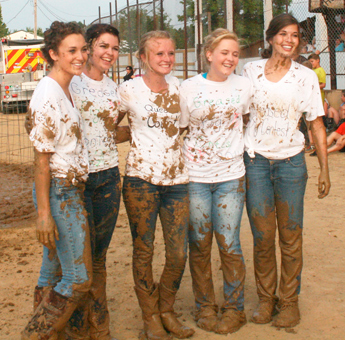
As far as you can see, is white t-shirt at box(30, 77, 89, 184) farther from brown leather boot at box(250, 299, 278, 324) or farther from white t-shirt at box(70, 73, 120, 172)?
brown leather boot at box(250, 299, 278, 324)

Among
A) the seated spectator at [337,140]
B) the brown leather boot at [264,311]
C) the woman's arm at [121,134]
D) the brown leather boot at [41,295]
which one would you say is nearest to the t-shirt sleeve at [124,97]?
the woman's arm at [121,134]

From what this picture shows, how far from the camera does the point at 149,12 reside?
1489 centimetres

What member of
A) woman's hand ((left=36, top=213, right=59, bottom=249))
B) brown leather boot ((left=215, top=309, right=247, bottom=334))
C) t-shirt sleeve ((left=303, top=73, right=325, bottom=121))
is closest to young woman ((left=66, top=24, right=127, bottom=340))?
woman's hand ((left=36, top=213, right=59, bottom=249))

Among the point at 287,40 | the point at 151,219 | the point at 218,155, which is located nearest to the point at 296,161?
the point at 218,155

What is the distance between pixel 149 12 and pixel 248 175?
41.3ft

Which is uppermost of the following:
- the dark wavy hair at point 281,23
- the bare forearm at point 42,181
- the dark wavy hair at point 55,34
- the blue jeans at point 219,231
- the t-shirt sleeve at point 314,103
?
the dark wavy hair at point 281,23

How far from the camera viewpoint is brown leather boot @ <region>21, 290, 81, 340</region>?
2.68m

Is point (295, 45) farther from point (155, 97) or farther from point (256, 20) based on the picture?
point (256, 20)

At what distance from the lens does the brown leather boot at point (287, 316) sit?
11.0 feet

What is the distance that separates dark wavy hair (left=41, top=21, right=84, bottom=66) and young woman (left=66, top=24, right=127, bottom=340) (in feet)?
0.95

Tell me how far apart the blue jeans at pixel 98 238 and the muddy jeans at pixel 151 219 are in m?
0.11

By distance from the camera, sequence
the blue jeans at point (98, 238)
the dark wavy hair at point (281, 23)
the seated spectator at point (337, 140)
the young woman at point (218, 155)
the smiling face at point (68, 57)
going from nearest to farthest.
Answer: the smiling face at point (68, 57) < the blue jeans at point (98, 238) < the young woman at point (218, 155) < the dark wavy hair at point (281, 23) < the seated spectator at point (337, 140)

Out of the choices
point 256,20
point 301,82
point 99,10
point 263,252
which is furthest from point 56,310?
point 99,10

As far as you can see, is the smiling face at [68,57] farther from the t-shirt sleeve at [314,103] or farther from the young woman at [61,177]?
the t-shirt sleeve at [314,103]
